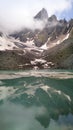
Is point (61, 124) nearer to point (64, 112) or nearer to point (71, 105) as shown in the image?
point (64, 112)

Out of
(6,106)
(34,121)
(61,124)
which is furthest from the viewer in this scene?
(6,106)

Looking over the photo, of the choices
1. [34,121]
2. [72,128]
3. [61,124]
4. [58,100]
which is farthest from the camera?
[58,100]

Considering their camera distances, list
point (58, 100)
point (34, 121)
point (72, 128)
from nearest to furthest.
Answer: point (72, 128), point (34, 121), point (58, 100)

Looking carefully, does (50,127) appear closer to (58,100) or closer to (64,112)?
(64,112)

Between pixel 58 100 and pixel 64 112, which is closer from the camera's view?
pixel 64 112

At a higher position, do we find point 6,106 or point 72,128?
point 6,106

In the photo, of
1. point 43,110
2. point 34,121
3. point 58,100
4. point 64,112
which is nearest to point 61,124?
point 34,121

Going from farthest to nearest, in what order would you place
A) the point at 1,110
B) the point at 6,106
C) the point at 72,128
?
1. the point at 6,106
2. the point at 1,110
3. the point at 72,128

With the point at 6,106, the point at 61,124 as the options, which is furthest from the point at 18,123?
the point at 6,106

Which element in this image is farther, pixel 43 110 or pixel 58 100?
pixel 58 100
